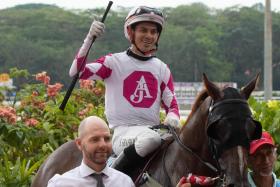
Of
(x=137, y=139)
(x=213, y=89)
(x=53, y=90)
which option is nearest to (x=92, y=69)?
(x=137, y=139)

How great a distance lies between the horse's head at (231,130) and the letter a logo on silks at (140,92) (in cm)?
109

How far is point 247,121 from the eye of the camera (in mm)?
4023

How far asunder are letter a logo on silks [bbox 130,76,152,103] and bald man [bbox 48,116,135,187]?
153 centimetres

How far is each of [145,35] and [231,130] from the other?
150 cm

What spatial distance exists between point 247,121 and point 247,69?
42.7 meters

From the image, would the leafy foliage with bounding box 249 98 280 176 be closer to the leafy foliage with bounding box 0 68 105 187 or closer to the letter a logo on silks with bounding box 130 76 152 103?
the leafy foliage with bounding box 0 68 105 187

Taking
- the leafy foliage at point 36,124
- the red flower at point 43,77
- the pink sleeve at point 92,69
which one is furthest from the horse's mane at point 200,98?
the red flower at point 43,77

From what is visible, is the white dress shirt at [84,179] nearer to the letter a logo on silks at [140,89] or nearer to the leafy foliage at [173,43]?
the letter a logo on silks at [140,89]

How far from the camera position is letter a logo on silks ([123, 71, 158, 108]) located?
5266 mm

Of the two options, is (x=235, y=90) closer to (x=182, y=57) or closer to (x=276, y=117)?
(x=276, y=117)

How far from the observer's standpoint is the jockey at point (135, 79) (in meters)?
5.25

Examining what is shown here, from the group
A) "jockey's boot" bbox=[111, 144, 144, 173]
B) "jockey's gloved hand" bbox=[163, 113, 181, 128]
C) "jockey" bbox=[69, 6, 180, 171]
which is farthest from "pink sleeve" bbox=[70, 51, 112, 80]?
"jockey's boot" bbox=[111, 144, 144, 173]

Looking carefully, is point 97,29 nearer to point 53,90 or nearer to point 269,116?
point 269,116

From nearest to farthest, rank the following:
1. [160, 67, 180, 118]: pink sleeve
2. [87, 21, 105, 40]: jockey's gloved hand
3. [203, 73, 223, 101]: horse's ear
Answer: [203, 73, 223, 101]: horse's ear
[87, 21, 105, 40]: jockey's gloved hand
[160, 67, 180, 118]: pink sleeve
